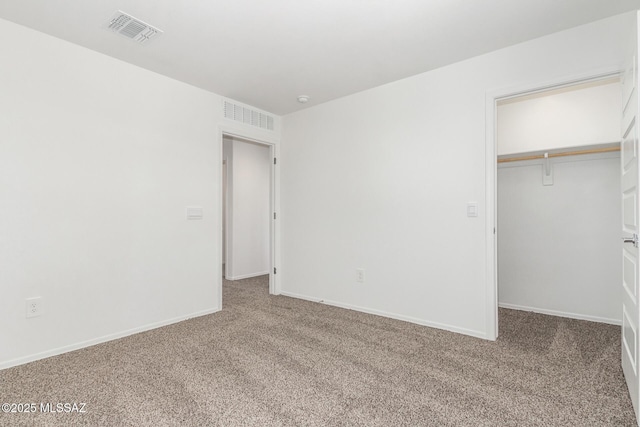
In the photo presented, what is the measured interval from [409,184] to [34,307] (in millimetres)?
3140

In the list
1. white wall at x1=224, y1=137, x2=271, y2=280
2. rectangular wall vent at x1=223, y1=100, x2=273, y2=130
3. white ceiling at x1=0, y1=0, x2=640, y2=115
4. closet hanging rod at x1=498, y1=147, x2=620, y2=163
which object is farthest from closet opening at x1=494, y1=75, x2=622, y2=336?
white wall at x1=224, y1=137, x2=271, y2=280

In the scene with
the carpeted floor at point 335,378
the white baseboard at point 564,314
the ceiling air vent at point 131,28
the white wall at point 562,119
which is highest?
the ceiling air vent at point 131,28

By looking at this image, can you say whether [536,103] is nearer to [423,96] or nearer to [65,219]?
[423,96]

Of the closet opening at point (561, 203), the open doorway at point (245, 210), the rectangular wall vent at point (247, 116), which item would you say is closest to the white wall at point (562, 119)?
the closet opening at point (561, 203)

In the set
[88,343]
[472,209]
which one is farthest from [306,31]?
[88,343]

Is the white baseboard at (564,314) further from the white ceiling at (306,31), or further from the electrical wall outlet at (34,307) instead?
the electrical wall outlet at (34,307)

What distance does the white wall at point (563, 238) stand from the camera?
119 inches

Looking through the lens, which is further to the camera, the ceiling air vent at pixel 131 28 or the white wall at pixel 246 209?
the white wall at pixel 246 209

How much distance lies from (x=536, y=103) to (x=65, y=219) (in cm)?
433

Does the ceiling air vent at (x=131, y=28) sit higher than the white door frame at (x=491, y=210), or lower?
higher

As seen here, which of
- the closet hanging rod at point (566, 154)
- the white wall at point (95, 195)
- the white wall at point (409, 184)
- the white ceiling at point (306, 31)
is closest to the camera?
the white ceiling at point (306, 31)

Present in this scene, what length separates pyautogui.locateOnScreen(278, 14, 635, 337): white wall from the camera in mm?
2590

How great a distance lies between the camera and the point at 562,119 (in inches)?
125

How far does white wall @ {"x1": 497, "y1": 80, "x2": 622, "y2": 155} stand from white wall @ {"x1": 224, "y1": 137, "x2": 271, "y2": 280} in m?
3.51
